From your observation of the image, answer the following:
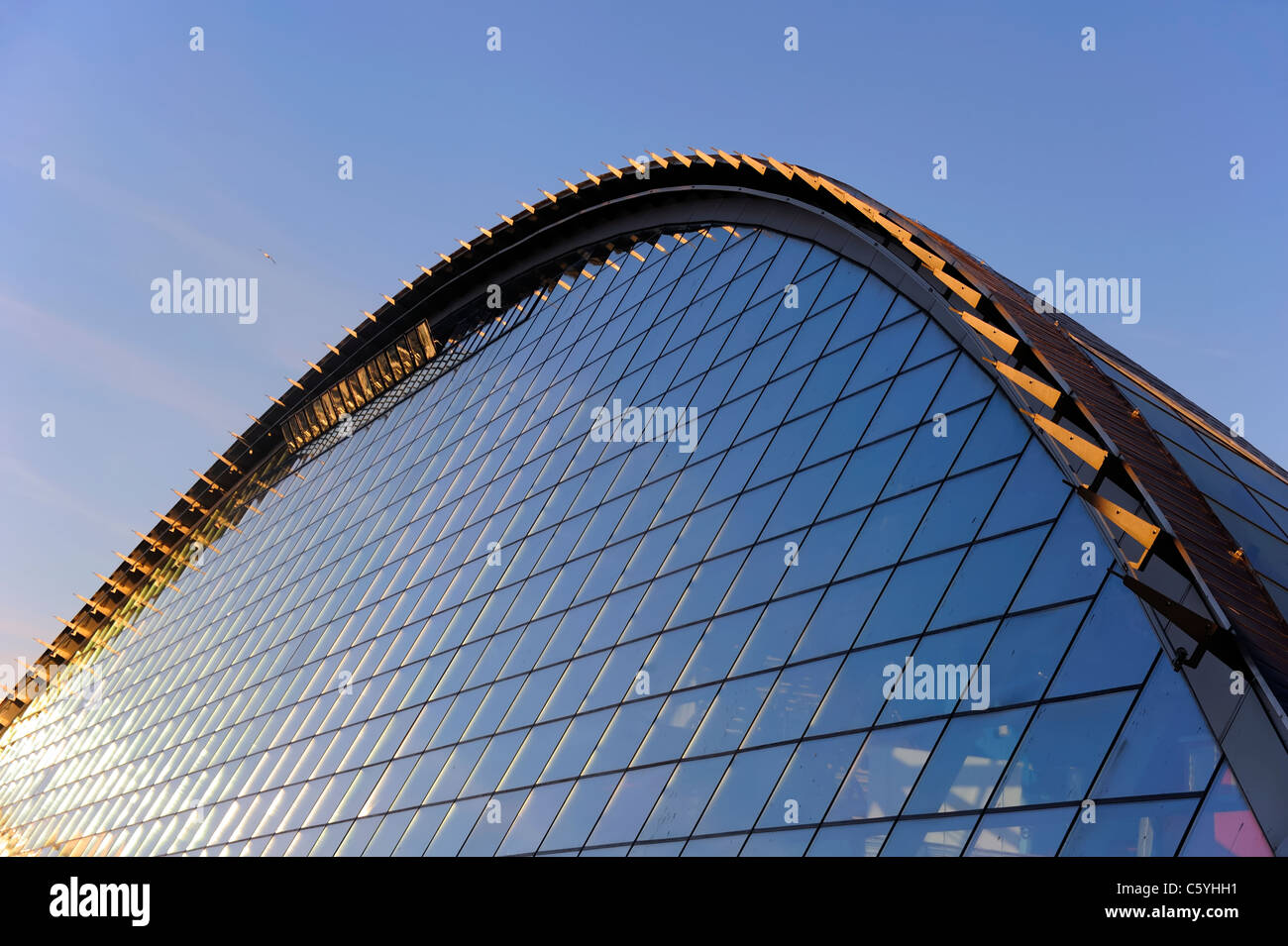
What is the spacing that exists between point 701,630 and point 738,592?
113 cm

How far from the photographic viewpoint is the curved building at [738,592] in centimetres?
1341

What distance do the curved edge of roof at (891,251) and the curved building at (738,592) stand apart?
14 cm

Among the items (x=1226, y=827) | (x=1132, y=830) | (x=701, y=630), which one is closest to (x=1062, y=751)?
(x=1132, y=830)

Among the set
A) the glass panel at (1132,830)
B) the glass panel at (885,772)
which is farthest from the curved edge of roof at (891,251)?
the glass panel at (885,772)

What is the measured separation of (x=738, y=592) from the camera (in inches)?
851

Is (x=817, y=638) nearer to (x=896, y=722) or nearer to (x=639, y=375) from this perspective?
(x=896, y=722)

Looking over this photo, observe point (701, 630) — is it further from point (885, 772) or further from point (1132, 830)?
point (1132, 830)

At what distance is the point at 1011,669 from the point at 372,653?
25.3m

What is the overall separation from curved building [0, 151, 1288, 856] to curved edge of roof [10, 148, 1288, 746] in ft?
0.47

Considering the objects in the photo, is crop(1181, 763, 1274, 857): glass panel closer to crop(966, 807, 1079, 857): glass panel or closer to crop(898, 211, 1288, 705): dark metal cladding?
crop(898, 211, 1288, 705): dark metal cladding

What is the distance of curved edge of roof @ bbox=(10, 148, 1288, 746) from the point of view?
47.8ft

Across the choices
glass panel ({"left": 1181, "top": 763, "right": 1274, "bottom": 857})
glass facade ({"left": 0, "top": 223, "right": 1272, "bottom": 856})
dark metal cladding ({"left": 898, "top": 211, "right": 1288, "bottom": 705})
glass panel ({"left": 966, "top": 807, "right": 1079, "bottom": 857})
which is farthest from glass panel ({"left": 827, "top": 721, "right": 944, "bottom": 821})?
dark metal cladding ({"left": 898, "top": 211, "right": 1288, "bottom": 705})
